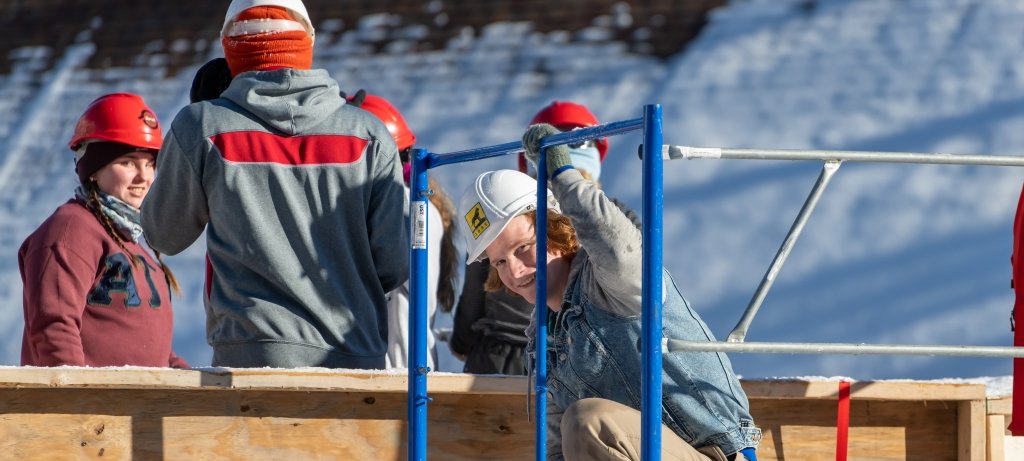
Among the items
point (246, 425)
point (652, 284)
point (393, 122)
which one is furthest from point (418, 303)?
point (393, 122)

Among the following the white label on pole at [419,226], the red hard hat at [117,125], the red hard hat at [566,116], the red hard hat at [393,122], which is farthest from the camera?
the red hard hat at [566,116]

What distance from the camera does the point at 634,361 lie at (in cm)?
300

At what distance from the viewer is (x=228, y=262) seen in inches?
136

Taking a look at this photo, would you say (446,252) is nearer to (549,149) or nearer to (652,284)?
(549,149)

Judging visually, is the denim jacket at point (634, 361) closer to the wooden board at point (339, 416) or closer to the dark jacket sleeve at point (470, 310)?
the wooden board at point (339, 416)

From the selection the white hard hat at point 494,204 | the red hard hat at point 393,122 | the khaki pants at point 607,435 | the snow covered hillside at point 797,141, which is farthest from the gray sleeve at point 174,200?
the snow covered hillside at point 797,141

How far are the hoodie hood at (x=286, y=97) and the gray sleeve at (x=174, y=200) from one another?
0.59ft

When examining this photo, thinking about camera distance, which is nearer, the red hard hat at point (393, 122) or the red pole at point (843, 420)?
the red pole at point (843, 420)

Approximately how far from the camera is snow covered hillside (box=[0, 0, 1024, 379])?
735cm

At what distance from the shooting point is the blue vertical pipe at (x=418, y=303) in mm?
3281

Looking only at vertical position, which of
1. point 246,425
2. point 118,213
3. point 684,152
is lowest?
point 246,425

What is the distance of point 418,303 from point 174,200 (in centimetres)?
64

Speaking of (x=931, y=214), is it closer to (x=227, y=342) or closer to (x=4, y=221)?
(x=227, y=342)

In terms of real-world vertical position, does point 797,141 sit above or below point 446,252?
above
